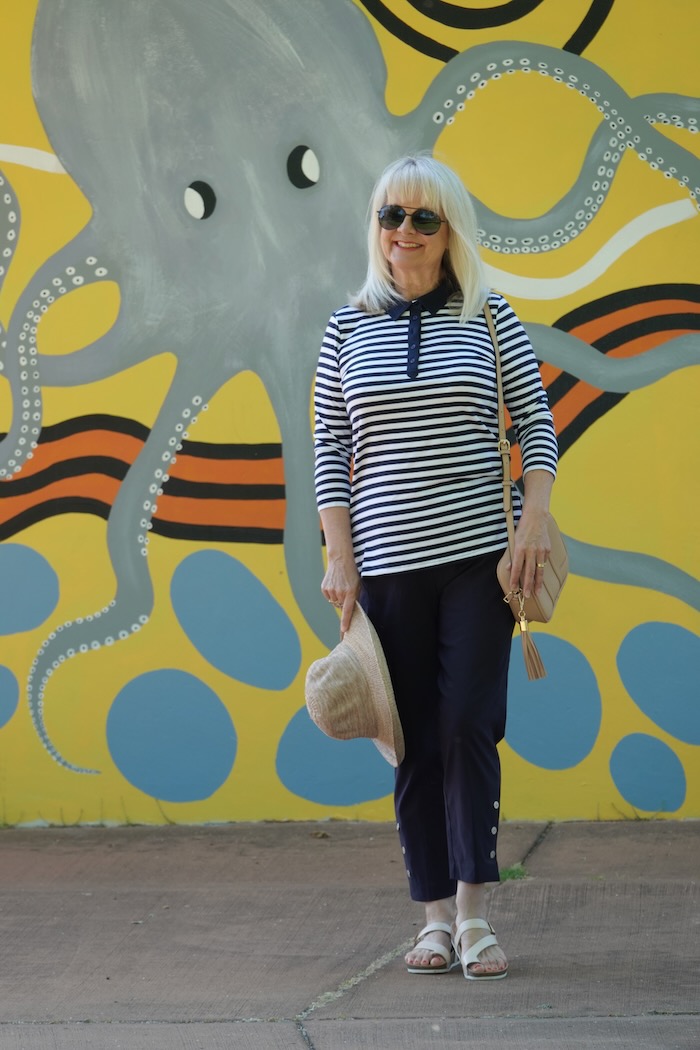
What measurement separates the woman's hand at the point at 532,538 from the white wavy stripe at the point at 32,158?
248 cm

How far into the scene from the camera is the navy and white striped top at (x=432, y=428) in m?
3.48

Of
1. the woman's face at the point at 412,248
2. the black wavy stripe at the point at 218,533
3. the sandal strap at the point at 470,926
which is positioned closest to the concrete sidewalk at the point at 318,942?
the sandal strap at the point at 470,926

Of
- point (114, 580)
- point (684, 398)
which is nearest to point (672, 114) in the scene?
point (684, 398)

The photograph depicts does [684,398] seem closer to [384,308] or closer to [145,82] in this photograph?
[384,308]

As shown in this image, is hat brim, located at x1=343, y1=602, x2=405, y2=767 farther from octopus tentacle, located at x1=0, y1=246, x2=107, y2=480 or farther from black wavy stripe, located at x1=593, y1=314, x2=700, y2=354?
octopus tentacle, located at x1=0, y1=246, x2=107, y2=480

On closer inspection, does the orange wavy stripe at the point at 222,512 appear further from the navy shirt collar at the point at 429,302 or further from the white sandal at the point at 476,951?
the white sandal at the point at 476,951

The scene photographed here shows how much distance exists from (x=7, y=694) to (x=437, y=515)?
2.39 metres

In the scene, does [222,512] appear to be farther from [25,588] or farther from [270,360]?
[25,588]

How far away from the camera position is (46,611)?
17.1ft

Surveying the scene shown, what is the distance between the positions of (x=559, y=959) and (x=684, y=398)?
6.88 feet

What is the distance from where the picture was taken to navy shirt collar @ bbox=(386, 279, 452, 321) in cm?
358

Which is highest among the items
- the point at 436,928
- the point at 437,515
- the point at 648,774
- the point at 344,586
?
the point at 437,515

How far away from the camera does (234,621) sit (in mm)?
5133

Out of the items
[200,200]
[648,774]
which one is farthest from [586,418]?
[200,200]
